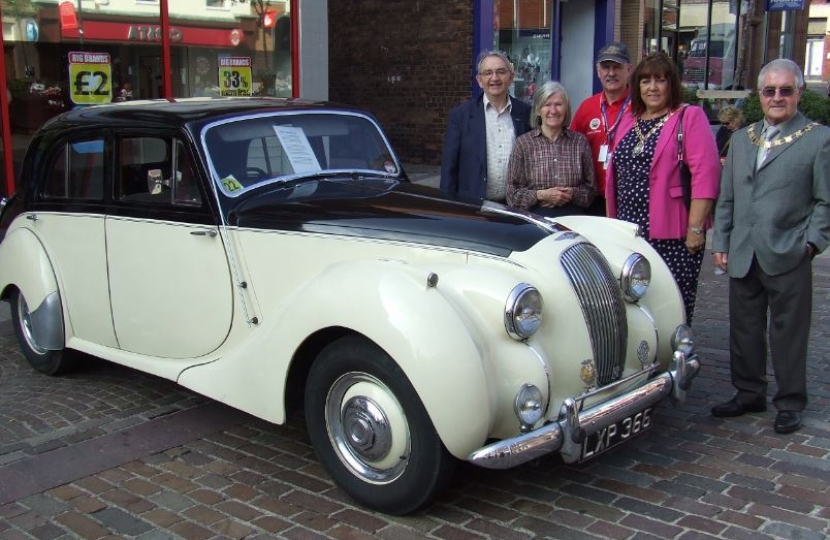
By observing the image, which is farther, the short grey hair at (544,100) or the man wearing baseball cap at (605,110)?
the man wearing baseball cap at (605,110)

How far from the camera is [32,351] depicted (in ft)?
18.1

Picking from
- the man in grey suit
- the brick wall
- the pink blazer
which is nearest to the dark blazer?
the pink blazer

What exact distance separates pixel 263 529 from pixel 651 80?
3116mm

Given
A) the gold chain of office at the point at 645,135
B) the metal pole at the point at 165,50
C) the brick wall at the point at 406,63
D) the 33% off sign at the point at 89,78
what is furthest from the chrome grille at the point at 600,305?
the brick wall at the point at 406,63

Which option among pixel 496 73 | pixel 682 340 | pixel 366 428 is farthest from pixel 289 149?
pixel 682 340

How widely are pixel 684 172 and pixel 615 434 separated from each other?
185cm

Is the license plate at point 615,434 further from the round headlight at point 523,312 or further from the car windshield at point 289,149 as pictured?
the car windshield at point 289,149

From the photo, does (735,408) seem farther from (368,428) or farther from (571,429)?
(368,428)

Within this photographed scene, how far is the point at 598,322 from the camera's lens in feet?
12.3

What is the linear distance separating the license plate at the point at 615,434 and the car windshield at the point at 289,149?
2.06m

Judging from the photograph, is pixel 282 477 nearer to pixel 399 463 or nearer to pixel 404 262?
pixel 399 463

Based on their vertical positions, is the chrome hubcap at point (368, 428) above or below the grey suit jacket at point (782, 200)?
below

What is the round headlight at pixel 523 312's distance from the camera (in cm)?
337

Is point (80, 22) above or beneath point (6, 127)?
above
